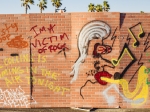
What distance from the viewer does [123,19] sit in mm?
5965

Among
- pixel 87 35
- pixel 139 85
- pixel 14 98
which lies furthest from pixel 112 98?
pixel 14 98

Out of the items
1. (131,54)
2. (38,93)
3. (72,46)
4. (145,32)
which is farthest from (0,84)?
(145,32)

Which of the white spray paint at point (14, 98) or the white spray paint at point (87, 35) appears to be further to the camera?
the white spray paint at point (14, 98)

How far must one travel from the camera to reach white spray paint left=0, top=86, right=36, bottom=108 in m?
6.12

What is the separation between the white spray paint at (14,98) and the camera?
20.1ft

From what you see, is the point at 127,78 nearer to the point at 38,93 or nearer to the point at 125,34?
the point at 125,34

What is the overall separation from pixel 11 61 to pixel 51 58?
3.72 feet

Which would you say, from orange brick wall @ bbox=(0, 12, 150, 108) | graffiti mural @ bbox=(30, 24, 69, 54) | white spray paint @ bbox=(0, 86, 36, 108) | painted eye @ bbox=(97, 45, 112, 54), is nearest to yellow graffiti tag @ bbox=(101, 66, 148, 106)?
orange brick wall @ bbox=(0, 12, 150, 108)

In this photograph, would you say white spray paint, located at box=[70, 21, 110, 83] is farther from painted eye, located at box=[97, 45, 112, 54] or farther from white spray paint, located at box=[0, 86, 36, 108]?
white spray paint, located at box=[0, 86, 36, 108]

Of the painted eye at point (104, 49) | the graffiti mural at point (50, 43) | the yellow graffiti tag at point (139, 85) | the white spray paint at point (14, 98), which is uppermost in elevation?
the graffiti mural at point (50, 43)

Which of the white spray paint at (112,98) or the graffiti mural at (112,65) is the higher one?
the graffiti mural at (112,65)

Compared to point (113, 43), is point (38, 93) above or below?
below

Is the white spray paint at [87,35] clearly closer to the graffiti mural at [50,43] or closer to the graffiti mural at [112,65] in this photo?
the graffiti mural at [112,65]

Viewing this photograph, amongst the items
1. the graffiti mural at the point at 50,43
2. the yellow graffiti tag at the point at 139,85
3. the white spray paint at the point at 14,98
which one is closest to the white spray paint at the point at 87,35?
the graffiti mural at the point at 50,43
